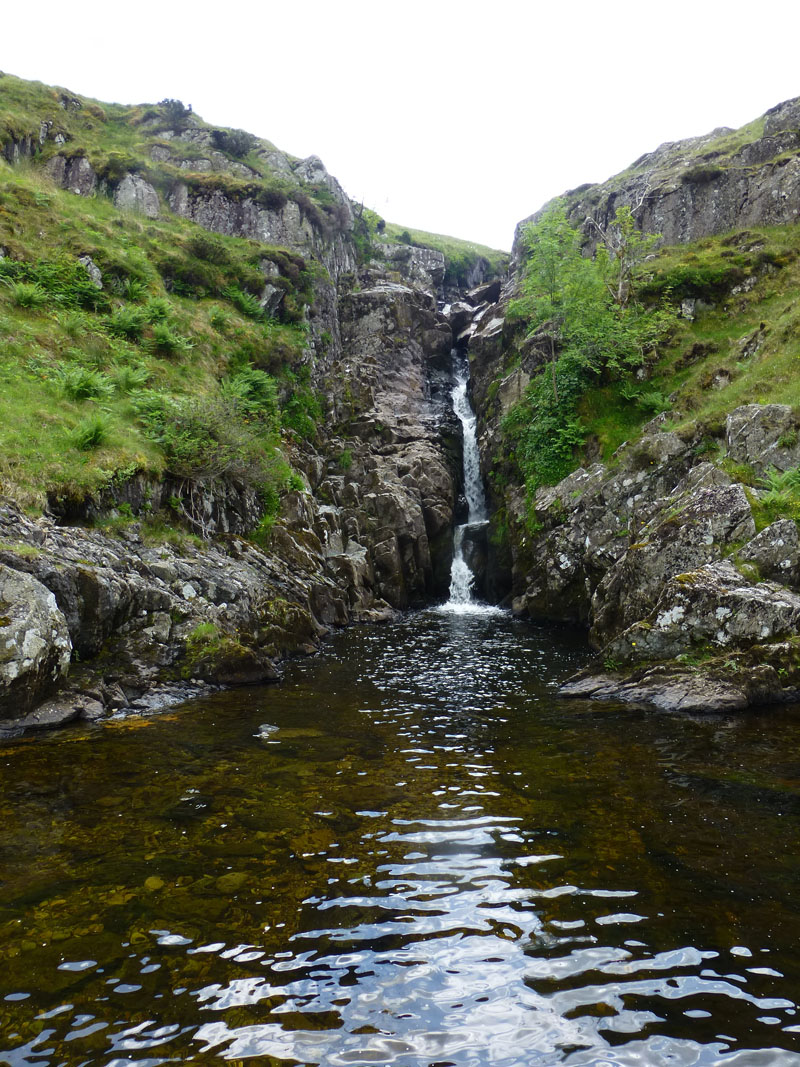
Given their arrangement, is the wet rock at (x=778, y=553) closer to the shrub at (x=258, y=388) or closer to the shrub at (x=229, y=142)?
the shrub at (x=258, y=388)

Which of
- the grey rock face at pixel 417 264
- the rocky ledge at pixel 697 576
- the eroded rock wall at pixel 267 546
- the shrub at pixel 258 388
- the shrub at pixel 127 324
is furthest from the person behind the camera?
the grey rock face at pixel 417 264

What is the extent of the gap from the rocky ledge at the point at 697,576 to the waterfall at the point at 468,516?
33.8 feet

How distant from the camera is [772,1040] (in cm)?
385

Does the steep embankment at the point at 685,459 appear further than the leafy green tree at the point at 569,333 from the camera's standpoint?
No

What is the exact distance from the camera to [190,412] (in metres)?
21.3

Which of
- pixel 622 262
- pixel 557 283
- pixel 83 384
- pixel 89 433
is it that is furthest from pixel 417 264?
pixel 89 433

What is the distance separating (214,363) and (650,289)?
2664 centimetres

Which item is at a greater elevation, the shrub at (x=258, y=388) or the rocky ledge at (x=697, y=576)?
the shrub at (x=258, y=388)

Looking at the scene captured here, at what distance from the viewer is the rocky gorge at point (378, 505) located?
44.5ft

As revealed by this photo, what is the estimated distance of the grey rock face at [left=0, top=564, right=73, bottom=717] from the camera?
36.3ft

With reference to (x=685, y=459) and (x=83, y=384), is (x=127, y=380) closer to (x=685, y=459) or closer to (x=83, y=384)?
(x=83, y=384)

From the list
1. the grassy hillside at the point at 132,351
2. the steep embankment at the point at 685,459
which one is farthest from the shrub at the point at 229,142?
the steep embankment at the point at 685,459

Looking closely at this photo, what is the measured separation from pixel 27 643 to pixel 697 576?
52.6 ft

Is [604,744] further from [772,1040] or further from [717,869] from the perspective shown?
[772,1040]
